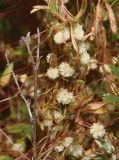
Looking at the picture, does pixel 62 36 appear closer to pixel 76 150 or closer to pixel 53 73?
pixel 53 73

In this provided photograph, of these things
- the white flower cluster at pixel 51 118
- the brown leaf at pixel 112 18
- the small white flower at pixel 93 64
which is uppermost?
the brown leaf at pixel 112 18

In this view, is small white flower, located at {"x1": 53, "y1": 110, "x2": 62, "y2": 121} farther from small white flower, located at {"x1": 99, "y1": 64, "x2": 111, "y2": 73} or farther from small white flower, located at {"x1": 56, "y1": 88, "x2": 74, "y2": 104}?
small white flower, located at {"x1": 99, "y1": 64, "x2": 111, "y2": 73}

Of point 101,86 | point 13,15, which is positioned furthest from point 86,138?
point 13,15

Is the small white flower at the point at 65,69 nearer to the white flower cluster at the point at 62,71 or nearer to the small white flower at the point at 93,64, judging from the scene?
the white flower cluster at the point at 62,71

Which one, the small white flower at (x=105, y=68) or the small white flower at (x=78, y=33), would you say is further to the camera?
the small white flower at (x=105, y=68)

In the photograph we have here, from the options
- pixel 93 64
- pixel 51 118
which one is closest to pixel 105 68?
pixel 93 64

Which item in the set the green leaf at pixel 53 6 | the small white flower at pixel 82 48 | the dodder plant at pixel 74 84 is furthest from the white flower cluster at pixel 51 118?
the green leaf at pixel 53 6

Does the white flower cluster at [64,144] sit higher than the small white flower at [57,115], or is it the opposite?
the small white flower at [57,115]

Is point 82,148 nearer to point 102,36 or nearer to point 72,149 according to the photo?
point 72,149

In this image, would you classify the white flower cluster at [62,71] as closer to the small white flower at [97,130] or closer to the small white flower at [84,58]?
the small white flower at [84,58]
